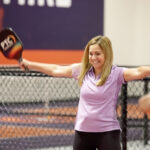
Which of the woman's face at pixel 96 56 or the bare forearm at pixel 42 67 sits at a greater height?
the woman's face at pixel 96 56

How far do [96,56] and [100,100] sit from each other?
0.28m

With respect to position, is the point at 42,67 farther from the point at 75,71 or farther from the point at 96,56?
the point at 96,56

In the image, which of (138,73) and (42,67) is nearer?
(138,73)

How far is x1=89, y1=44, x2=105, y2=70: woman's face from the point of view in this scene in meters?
2.44

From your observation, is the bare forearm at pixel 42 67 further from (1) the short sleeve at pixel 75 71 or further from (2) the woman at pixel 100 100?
(2) the woman at pixel 100 100

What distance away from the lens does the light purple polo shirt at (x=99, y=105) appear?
2.42 meters

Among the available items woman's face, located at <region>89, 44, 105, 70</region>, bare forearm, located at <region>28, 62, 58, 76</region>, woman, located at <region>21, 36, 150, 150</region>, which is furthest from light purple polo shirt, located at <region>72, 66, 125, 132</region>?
bare forearm, located at <region>28, 62, 58, 76</region>

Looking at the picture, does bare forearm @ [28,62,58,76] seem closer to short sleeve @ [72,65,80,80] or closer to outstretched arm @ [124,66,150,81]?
short sleeve @ [72,65,80,80]

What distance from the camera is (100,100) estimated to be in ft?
7.93

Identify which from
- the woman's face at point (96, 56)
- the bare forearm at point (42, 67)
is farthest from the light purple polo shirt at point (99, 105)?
the bare forearm at point (42, 67)

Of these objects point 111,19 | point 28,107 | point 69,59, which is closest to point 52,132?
point 28,107

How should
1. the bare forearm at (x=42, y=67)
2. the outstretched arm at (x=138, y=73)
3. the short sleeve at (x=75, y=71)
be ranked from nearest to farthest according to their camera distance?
the outstretched arm at (x=138, y=73) < the short sleeve at (x=75, y=71) < the bare forearm at (x=42, y=67)

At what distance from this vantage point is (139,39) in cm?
977

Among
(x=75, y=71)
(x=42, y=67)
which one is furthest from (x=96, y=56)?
(x=42, y=67)
